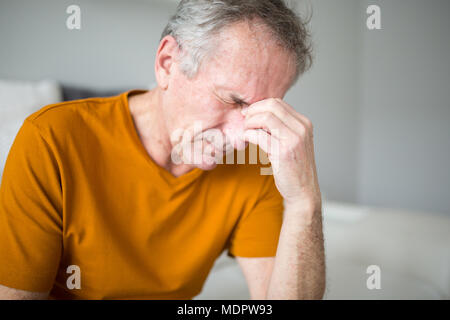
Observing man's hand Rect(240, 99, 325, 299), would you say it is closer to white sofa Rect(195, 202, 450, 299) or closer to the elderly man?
the elderly man

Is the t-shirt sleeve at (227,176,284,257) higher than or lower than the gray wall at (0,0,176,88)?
lower

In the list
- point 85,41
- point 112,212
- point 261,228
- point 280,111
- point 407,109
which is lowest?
point 261,228

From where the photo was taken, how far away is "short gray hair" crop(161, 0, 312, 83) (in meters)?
0.72

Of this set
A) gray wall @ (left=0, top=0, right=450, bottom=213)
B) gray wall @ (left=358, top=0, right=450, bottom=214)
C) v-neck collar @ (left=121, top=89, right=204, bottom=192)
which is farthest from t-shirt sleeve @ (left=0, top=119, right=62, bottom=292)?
gray wall @ (left=358, top=0, right=450, bottom=214)

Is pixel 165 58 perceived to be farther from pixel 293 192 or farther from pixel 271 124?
pixel 293 192

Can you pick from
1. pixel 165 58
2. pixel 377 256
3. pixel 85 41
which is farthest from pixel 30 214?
pixel 377 256

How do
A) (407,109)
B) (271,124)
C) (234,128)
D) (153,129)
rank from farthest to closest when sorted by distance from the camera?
(407,109), (153,129), (234,128), (271,124)

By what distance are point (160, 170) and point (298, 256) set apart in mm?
404

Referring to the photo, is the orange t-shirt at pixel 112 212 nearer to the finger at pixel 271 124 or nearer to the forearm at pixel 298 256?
the forearm at pixel 298 256

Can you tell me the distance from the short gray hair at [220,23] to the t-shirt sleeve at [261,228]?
41cm

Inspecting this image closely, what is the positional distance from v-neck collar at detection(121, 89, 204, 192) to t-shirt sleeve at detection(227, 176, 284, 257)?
0.71 ft

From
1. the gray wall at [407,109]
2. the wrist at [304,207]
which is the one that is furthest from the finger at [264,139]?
the gray wall at [407,109]

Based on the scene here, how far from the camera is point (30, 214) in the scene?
2.23 feet

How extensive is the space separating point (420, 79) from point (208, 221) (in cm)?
254
